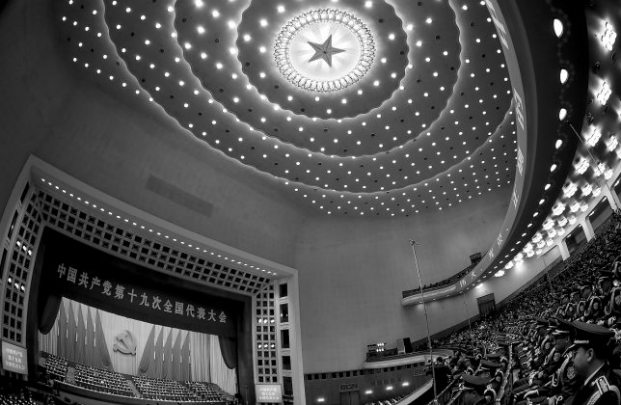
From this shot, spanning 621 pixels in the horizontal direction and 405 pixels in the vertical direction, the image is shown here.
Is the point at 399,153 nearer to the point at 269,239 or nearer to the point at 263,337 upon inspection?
the point at 269,239

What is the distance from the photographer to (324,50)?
Answer: 1700cm

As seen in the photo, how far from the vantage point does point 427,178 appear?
25094mm

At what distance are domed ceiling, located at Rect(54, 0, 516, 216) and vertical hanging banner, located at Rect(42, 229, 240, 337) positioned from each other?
291 inches

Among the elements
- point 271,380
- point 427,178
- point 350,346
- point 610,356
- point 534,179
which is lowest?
point 610,356

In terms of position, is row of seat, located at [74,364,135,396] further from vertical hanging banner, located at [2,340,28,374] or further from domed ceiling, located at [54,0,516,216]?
domed ceiling, located at [54,0,516,216]

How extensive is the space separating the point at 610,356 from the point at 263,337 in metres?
23.7

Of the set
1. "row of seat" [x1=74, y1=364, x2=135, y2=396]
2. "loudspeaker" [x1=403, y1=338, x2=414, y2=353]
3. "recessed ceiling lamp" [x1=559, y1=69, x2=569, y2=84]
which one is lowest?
"row of seat" [x1=74, y1=364, x2=135, y2=396]

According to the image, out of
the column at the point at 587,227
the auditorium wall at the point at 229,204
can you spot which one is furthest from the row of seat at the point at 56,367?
the column at the point at 587,227

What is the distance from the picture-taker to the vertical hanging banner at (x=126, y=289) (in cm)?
1812

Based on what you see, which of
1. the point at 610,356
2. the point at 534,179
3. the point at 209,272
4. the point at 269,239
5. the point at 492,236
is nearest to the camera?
the point at 610,356

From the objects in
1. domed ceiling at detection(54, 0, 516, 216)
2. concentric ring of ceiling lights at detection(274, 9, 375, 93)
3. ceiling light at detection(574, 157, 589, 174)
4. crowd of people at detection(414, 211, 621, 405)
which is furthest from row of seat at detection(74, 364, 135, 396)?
ceiling light at detection(574, 157, 589, 174)

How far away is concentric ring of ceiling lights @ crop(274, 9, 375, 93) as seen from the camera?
15914 mm

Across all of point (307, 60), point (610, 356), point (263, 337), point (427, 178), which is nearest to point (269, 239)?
point (263, 337)

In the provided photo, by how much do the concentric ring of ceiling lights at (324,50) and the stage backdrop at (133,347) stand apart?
15.9 meters
